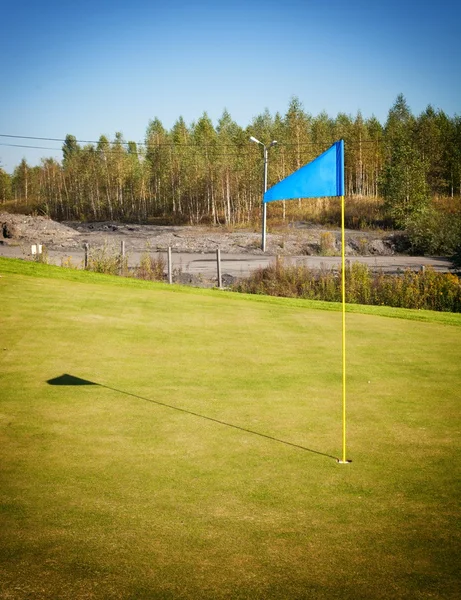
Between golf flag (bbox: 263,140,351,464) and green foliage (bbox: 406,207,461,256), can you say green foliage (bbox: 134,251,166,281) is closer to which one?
golf flag (bbox: 263,140,351,464)

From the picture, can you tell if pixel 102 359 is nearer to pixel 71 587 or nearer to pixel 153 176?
pixel 71 587

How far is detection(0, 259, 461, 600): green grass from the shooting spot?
3.01 m

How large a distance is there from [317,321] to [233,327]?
1.76 meters

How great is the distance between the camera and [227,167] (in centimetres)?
7306

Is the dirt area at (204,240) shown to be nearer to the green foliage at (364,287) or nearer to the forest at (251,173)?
the forest at (251,173)

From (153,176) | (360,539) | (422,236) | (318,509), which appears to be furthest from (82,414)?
(153,176)

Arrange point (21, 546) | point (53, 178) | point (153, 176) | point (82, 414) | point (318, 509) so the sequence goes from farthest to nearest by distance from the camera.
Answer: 1. point (53, 178)
2. point (153, 176)
3. point (82, 414)
4. point (318, 509)
5. point (21, 546)

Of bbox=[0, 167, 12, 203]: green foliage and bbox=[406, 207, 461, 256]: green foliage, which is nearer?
bbox=[406, 207, 461, 256]: green foliage

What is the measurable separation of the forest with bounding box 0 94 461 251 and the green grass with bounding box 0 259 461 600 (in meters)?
45.0

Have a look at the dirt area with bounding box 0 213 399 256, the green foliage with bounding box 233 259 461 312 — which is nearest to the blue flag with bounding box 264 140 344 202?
the green foliage with bounding box 233 259 461 312

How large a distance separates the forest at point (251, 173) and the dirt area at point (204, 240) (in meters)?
7.07

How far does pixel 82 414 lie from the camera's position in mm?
5500

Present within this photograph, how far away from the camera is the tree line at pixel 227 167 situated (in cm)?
7300

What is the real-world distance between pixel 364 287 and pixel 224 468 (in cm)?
1625
